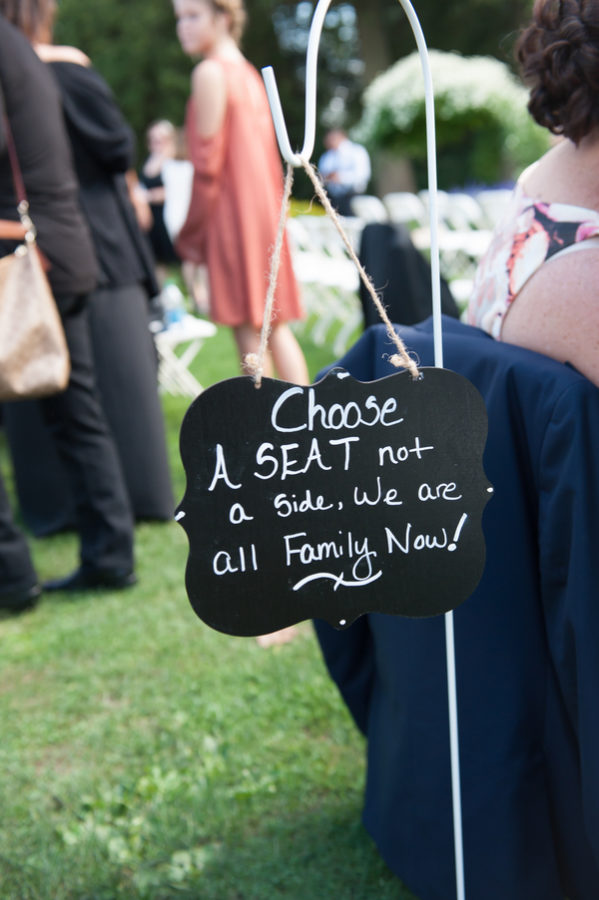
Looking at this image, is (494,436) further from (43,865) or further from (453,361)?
(43,865)

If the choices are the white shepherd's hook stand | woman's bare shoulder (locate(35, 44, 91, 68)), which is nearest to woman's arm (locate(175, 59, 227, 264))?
woman's bare shoulder (locate(35, 44, 91, 68))

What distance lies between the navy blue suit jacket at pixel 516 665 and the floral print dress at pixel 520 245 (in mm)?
62

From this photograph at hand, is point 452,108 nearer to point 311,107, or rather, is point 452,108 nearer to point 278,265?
point 311,107

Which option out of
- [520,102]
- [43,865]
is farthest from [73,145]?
[520,102]

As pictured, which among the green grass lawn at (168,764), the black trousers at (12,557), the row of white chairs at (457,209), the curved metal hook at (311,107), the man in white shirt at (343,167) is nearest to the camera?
the curved metal hook at (311,107)

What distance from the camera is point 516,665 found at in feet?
4.25

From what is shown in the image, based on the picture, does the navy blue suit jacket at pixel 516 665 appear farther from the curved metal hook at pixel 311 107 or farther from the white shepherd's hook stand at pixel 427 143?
the curved metal hook at pixel 311 107

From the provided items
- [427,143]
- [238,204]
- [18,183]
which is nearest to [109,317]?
[238,204]

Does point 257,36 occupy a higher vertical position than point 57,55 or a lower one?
lower

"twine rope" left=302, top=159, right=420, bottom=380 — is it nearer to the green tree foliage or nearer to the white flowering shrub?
the white flowering shrub

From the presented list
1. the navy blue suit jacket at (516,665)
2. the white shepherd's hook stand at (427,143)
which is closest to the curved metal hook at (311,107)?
the white shepherd's hook stand at (427,143)

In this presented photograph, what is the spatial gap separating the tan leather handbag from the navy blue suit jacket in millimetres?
1196

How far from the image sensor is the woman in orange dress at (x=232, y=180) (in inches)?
116

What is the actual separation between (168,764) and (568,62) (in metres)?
1.71
